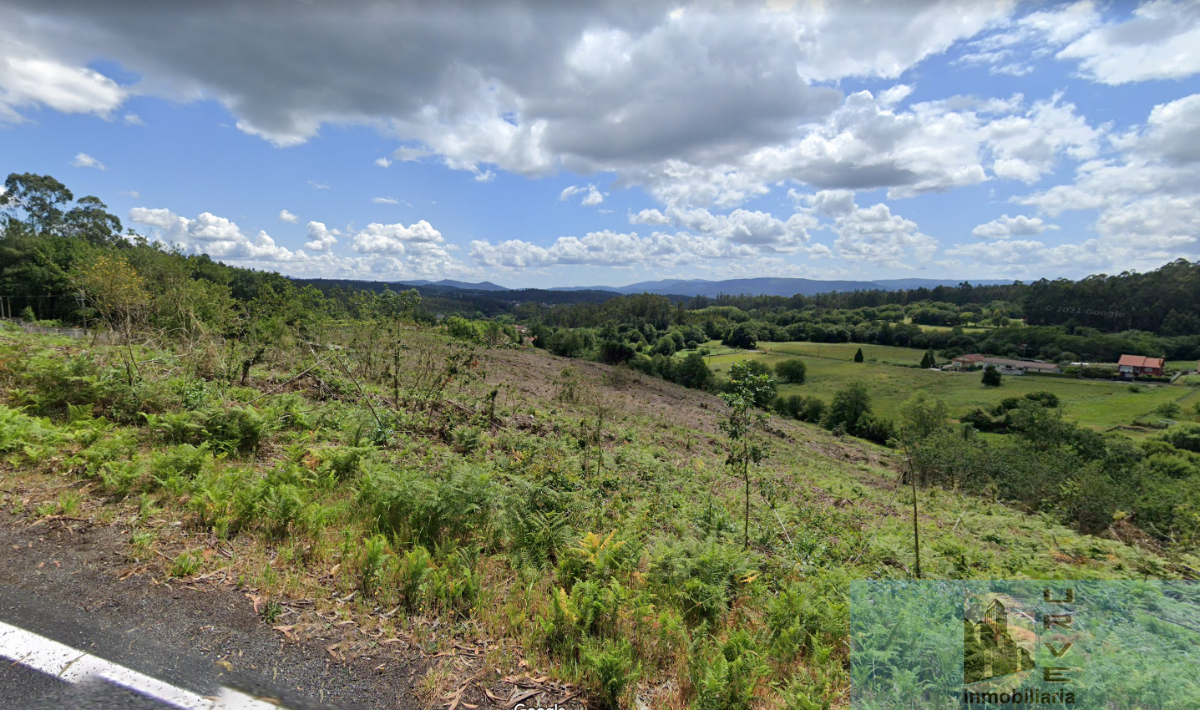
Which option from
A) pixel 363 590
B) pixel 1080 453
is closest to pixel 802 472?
pixel 363 590

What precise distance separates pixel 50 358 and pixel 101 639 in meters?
7.51

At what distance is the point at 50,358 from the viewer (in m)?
7.29

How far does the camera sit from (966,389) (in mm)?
67000

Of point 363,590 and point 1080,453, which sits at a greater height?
point 363,590

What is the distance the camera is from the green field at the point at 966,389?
53.2 m

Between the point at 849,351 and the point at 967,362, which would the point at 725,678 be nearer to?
the point at 967,362

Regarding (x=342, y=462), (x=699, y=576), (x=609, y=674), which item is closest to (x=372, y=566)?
(x=609, y=674)

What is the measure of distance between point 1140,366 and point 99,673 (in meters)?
112

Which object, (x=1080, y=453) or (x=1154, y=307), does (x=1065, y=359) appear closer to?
(x=1154, y=307)

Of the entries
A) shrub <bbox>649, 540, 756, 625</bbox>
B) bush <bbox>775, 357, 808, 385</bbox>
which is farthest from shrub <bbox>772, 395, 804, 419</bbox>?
shrub <bbox>649, 540, 756, 625</bbox>

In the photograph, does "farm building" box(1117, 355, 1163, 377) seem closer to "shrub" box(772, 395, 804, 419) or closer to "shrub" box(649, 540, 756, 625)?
"shrub" box(772, 395, 804, 419)

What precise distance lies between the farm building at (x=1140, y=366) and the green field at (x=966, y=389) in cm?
776

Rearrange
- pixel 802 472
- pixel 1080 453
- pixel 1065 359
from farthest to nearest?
1. pixel 1065 359
2. pixel 1080 453
3. pixel 802 472

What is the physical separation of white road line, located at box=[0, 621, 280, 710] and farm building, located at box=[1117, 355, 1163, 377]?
109814mm
